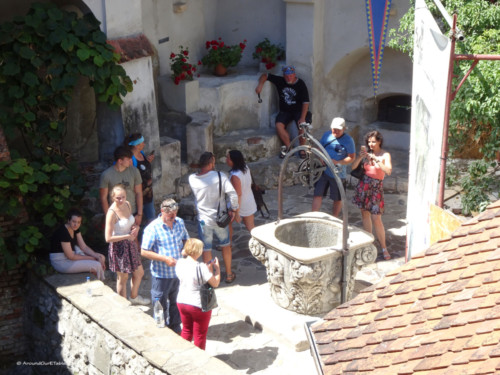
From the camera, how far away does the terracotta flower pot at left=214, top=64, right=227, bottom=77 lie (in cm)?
1303

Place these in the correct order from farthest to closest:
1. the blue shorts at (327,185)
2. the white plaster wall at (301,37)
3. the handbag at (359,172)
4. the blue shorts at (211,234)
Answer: the white plaster wall at (301,37), the blue shorts at (327,185), the handbag at (359,172), the blue shorts at (211,234)

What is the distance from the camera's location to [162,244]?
7809 millimetres

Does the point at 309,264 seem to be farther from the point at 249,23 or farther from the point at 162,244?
the point at 249,23

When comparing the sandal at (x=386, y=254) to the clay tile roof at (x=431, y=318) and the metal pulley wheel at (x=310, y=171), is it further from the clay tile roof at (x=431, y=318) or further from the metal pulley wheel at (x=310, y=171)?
the clay tile roof at (x=431, y=318)

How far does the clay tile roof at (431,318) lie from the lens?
4559mm

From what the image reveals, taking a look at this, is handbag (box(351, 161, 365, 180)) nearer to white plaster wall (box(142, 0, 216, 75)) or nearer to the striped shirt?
the striped shirt

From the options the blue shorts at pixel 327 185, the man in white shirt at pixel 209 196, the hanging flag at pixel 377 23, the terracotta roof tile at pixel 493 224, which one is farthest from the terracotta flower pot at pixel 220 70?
the terracotta roof tile at pixel 493 224

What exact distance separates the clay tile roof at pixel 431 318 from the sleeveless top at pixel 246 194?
144 inches

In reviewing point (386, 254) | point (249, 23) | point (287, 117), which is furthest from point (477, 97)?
point (249, 23)

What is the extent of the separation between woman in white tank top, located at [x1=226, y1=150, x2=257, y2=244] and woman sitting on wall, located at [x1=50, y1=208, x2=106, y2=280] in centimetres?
163

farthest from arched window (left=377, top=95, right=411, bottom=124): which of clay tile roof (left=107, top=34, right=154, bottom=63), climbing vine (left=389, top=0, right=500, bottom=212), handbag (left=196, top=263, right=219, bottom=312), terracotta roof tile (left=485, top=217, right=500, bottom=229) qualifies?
terracotta roof tile (left=485, top=217, right=500, bottom=229)

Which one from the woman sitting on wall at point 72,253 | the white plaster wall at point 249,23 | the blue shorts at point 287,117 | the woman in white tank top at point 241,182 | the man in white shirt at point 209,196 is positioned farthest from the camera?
the white plaster wall at point 249,23

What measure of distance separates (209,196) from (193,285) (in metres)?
1.73

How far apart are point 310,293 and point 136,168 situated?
2.53m
